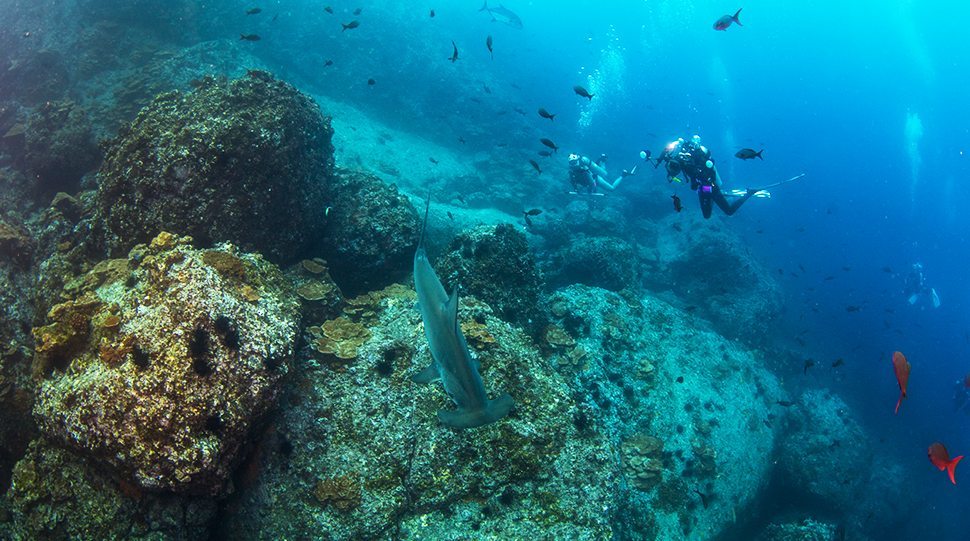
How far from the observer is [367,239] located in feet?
25.1

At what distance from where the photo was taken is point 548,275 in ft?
45.6

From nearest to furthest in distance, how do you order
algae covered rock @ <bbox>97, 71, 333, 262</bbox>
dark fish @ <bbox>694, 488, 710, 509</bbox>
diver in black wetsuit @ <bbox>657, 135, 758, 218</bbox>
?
algae covered rock @ <bbox>97, 71, 333, 262</bbox> < dark fish @ <bbox>694, 488, 710, 509</bbox> < diver in black wetsuit @ <bbox>657, 135, 758, 218</bbox>

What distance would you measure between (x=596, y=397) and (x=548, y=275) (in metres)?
5.78

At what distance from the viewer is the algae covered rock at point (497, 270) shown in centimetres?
718

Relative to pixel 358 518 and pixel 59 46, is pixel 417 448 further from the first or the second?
pixel 59 46

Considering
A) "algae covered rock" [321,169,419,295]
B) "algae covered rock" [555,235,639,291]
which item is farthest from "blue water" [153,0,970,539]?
"algae covered rock" [321,169,419,295]

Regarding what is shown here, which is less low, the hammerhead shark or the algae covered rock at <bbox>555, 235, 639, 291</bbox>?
the hammerhead shark

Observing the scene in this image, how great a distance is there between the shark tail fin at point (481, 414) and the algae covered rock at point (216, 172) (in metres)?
4.79

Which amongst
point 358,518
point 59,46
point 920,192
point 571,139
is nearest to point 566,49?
point 571,139

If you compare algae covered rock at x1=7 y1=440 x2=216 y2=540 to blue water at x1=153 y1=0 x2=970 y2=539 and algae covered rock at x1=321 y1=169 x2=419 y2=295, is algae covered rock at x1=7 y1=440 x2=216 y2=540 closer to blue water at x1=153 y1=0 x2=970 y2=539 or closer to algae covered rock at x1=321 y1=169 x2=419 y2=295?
algae covered rock at x1=321 y1=169 x2=419 y2=295

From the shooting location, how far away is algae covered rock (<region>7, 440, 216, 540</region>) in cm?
354

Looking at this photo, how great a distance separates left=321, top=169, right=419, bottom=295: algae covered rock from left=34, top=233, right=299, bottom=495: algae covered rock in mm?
2861

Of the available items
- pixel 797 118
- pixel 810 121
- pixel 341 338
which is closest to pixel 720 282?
pixel 341 338

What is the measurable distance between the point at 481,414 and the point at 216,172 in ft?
17.0
